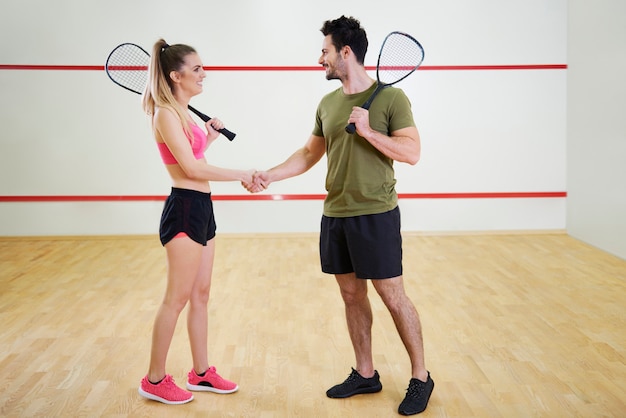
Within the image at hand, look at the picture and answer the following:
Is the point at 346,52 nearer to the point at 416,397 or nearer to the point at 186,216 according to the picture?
the point at 186,216

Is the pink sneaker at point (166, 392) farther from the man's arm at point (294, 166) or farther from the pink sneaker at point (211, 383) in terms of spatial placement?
the man's arm at point (294, 166)

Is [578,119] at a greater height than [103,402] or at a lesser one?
greater

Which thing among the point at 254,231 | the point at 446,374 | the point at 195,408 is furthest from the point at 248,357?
the point at 254,231

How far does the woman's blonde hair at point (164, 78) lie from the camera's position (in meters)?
2.56

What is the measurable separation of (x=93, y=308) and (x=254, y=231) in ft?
7.20

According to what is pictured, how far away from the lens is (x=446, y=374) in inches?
114

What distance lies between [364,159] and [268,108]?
11.2 feet

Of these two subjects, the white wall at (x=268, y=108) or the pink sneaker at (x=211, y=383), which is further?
the white wall at (x=268, y=108)

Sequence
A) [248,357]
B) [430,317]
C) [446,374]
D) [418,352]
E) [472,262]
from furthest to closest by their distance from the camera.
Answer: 1. [472,262]
2. [430,317]
3. [248,357]
4. [446,374]
5. [418,352]

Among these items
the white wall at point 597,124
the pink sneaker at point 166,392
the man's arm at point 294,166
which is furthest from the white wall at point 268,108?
the pink sneaker at point 166,392

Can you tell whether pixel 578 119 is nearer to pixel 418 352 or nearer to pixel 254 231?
pixel 254 231

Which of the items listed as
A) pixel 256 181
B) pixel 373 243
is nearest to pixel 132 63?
pixel 256 181

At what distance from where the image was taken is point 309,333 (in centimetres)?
346

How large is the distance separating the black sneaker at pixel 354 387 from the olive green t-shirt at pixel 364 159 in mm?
578
